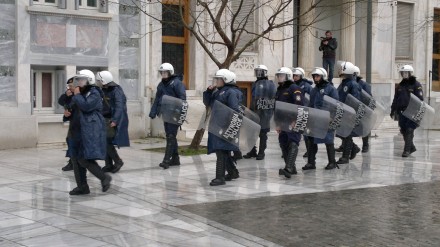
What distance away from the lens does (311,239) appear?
7.39m

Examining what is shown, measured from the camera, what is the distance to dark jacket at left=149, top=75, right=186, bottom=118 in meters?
12.5

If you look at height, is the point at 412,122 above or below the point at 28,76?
below

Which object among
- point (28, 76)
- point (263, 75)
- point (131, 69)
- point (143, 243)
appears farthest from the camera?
point (131, 69)

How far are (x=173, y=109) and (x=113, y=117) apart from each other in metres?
1.22

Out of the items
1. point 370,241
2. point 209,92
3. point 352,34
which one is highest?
point 352,34

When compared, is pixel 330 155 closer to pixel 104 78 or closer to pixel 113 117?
pixel 113 117

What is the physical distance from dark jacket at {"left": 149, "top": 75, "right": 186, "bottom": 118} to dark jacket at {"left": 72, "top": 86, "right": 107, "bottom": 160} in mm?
2903

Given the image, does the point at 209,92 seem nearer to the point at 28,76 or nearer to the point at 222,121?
the point at 222,121

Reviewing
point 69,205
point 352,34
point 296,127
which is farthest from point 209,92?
point 352,34

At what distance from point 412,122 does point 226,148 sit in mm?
5871

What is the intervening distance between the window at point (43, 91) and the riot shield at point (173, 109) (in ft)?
15.7

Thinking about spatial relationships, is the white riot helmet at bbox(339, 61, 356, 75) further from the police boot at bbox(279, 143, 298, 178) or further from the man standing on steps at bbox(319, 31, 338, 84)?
the man standing on steps at bbox(319, 31, 338, 84)

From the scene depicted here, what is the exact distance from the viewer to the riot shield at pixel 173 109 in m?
12.4

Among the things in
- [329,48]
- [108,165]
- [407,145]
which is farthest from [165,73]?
[329,48]
